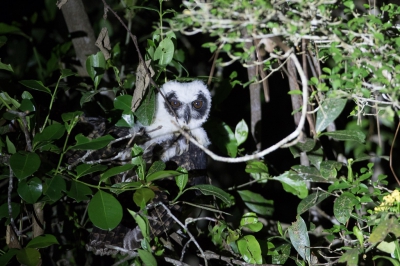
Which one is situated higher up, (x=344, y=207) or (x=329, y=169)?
(x=329, y=169)

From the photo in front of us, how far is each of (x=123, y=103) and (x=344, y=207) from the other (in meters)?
0.93

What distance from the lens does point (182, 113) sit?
2.68 metres

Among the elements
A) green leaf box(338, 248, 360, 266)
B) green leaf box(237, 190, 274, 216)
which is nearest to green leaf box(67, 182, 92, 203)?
green leaf box(338, 248, 360, 266)

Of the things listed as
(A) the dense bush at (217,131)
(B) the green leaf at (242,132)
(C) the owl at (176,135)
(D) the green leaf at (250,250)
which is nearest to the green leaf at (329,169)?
(A) the dense bush at (217,131)

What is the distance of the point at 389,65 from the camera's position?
1.35 meters

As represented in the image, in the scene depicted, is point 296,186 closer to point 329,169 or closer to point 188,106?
point 329,169

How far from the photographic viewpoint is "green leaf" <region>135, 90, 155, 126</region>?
78.8 inches

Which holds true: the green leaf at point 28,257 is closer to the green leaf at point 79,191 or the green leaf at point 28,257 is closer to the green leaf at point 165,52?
the green leaf at point 79,191

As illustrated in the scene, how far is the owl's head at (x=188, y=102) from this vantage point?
2664mm

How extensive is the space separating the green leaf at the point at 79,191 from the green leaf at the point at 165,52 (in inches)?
25.4

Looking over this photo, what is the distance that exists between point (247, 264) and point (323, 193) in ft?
1.39

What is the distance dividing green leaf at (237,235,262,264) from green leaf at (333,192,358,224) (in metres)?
0.31

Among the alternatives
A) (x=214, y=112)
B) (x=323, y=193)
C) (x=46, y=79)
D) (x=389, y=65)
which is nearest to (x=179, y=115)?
(x=214, y=112)

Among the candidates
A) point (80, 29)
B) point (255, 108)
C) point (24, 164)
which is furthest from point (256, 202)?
point (80, 29)
